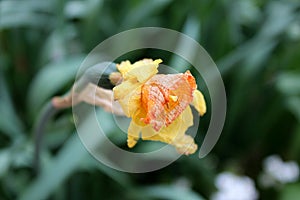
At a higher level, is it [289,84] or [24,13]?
[289,84]

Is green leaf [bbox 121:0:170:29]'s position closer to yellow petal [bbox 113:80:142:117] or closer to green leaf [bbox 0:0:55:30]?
green leaf [bbox 0:0:55:30]

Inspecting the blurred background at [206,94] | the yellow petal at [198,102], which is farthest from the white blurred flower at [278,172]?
the yellow petal at [198,102]

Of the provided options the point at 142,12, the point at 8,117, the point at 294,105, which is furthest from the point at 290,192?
the point at 8,117

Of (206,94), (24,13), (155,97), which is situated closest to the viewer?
(155,97)

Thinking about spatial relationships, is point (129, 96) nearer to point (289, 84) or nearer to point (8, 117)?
point (8, 117)

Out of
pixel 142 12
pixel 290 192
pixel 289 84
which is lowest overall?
pixel 290 192

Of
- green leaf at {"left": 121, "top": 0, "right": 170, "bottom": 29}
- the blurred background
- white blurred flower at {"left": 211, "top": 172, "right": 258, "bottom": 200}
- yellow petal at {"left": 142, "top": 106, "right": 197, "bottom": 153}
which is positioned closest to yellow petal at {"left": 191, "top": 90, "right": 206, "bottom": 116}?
yellow petal at {"left": 142, "top": 106, "right": 197, "bottom": 153}

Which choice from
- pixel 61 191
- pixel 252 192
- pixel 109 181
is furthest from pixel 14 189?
pixel 252 192

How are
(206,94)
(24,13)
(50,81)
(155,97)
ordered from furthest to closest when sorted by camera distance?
(24,13)
(206,94)
(50,81)
(155,97)
